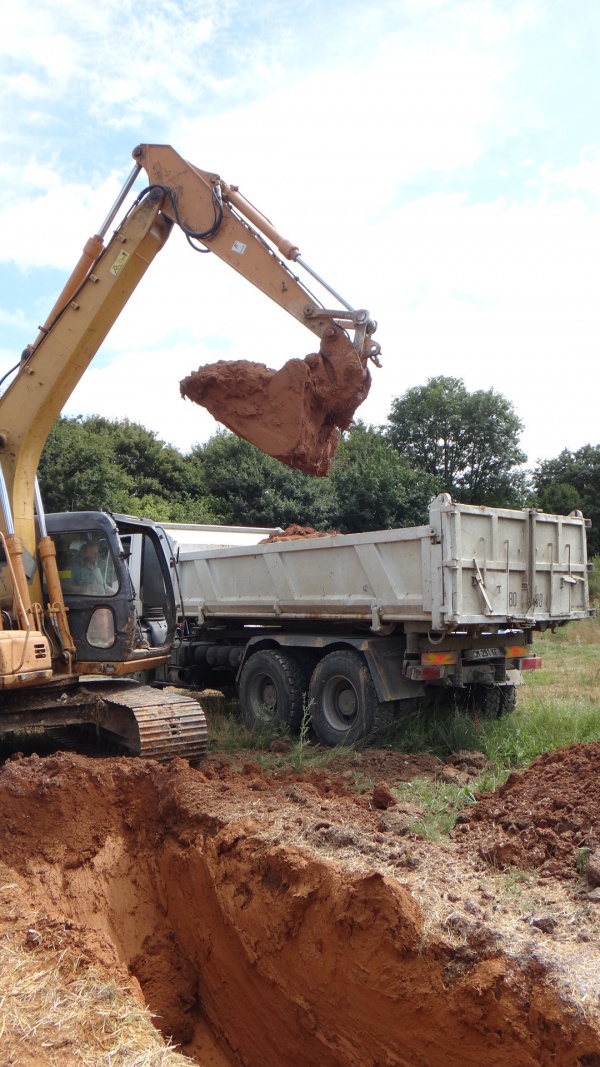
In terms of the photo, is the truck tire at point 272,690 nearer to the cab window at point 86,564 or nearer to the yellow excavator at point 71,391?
the yellow excavator at point 71,391

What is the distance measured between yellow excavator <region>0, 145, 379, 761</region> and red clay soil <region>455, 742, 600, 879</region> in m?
2.58

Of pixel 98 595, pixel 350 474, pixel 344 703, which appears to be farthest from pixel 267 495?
pixel 98 595

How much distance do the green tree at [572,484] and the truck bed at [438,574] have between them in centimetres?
2134

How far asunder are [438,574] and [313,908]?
11.5 ft

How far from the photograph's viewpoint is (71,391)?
7.65m

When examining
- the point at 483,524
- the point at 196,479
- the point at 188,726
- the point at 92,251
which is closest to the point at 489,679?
the point at 483,524

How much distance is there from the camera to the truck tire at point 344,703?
319 inches

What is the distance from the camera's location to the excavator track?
22.1 feet

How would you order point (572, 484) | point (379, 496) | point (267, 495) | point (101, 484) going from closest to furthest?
point (379, 496)
point (267, 495)
point (101, 484)
point (572, 484)

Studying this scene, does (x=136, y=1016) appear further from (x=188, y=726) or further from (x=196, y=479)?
(x=196, y=479)

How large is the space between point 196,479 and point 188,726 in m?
25.8

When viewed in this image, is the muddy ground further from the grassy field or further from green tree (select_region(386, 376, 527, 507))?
green tree (select_region(386, 376, 527, 507))

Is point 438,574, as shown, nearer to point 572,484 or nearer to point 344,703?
point 344,703

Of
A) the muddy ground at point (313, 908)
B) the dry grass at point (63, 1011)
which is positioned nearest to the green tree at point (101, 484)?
the muddy ground at point (313, 908)
